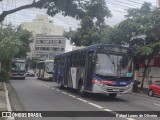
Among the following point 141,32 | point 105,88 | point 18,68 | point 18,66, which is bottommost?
point 18,68

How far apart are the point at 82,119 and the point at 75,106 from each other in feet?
13.5

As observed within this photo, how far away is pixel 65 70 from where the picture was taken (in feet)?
88.4

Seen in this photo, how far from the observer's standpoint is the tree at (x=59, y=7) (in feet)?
67.3

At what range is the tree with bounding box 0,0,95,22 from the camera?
20516mm

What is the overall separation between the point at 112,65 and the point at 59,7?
455 cm

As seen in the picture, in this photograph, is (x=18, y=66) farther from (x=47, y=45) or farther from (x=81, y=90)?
(x=47, y=45)

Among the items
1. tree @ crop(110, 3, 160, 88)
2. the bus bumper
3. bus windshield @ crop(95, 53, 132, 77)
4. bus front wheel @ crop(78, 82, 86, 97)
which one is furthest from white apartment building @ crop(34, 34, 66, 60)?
the bus bumper

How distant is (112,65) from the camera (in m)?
19.7

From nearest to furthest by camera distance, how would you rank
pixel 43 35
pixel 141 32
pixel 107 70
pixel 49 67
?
1. pixel 107 70
2. pixel 141 32
3. pixel 49 67
4. pixel 43 35

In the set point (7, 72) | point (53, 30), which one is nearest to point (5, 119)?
point (7, 72)

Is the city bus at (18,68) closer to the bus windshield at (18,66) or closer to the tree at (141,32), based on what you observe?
the bus windshield at (18,66)

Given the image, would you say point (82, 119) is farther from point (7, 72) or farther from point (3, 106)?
point (7, 72)

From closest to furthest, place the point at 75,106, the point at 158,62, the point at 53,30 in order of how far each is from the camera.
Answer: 1. the point at 75,106
2. the point at 158,62
3. the point at 53,30

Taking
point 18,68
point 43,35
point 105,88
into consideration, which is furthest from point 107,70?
point 43,35
